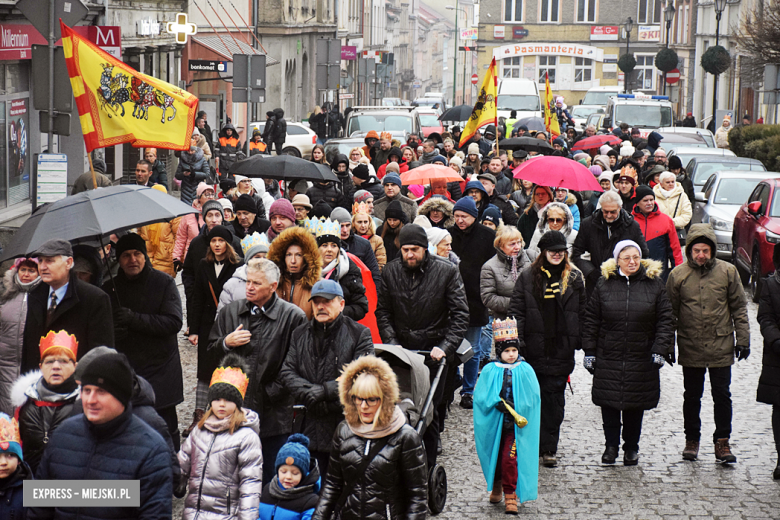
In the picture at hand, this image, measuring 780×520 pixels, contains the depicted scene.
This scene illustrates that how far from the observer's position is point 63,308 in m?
6.31

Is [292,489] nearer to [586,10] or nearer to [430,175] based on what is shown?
[430,175]

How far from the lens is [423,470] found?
5.48m

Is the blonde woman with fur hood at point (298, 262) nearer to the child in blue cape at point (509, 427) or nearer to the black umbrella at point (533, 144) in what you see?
the child in blue cape at point (509, 427)

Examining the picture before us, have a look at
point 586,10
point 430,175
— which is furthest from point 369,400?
point 586,10

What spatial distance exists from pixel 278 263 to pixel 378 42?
80.9 m

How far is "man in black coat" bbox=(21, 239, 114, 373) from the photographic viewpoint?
6.29m

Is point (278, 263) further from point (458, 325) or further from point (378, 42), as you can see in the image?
point (378, 42)

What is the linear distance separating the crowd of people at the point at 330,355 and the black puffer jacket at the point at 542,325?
2 centimetres

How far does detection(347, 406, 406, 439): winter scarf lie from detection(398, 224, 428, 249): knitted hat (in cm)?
263

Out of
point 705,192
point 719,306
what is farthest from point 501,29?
point 719,306

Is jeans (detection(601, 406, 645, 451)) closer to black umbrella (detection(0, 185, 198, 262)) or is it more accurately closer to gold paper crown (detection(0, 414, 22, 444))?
black umbrella (detection(0, 185, 198, 262))

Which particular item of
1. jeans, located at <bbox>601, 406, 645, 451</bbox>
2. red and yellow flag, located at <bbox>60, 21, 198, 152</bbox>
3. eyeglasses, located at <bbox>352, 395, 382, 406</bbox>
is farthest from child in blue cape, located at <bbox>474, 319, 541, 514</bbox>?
red and yellow flag, located at <bbox>60, 21, 198, 152</bbox>

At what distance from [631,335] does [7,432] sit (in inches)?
187

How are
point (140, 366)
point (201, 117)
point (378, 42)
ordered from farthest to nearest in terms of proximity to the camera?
point (378, 42) < point (201, 117) < point (140, 366)
